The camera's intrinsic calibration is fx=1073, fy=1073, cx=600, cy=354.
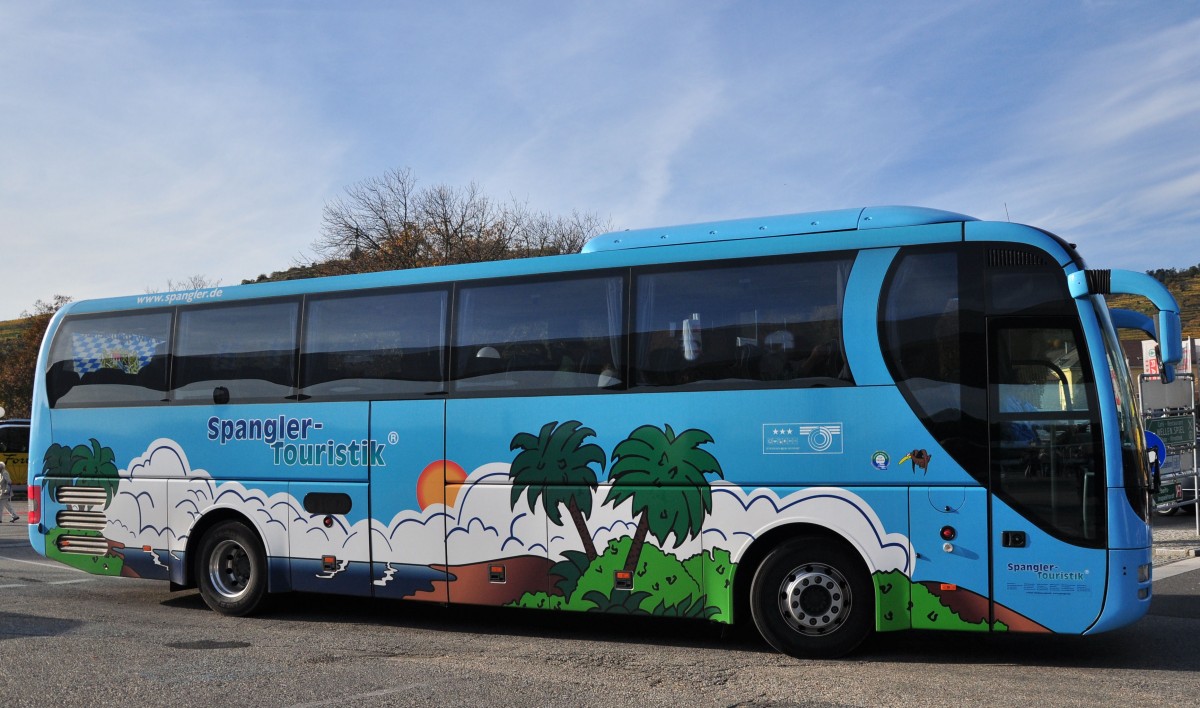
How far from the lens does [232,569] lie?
1064 centimetres

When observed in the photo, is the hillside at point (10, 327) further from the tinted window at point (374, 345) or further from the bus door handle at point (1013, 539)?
the bus door handle at point (1013, 539)

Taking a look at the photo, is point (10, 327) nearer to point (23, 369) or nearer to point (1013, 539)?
point (23, 369)

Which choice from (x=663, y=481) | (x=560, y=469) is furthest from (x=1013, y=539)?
(x=560, y=469)

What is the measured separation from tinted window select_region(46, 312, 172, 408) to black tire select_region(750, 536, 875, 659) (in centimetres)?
650

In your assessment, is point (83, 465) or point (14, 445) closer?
point (83, 465)

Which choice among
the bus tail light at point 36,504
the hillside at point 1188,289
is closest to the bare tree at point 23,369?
the bus tail light at point 36,504

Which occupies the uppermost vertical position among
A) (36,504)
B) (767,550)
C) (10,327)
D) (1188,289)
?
(1188,289)

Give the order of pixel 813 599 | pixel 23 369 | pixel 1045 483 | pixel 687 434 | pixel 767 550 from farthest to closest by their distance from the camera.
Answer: pixel 23 369 < pixel 687 434 < pixel 767 550 < pixel 813 599 < pixel 1045 483

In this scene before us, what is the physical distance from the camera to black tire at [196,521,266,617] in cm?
1039

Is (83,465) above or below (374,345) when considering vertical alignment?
below

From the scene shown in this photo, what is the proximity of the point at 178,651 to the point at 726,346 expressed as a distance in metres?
4.81

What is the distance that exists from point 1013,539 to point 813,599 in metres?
1.49

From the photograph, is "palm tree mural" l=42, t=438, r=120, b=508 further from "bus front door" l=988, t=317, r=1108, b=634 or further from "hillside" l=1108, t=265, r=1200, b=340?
"hillside" l=1108, t=265, r=1200, b=340

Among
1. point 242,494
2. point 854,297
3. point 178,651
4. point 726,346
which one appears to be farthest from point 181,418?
point 854,297
